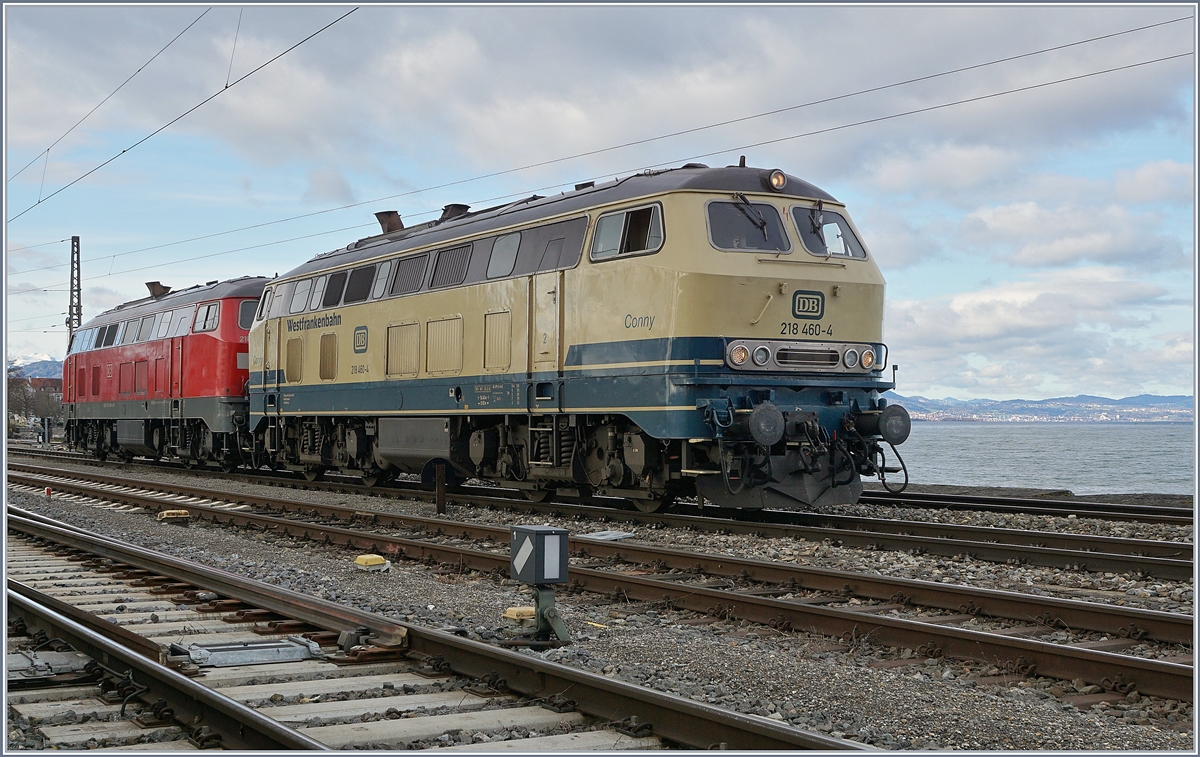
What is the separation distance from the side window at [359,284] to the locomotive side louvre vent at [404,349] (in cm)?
122

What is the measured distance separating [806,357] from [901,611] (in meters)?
4.92

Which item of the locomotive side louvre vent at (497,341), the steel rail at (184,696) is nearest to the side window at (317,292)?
the locomotive side louvre vent at (497,341)

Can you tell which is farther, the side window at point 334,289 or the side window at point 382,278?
the side window at point 334,289

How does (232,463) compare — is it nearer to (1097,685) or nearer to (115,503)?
(115,503)

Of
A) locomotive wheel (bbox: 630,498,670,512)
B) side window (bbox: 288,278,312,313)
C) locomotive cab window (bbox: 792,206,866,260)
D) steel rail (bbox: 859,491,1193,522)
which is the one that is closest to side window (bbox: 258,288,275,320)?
side window (bbox: 288,278,312,313)

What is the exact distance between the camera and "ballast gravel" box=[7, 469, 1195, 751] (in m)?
5.24

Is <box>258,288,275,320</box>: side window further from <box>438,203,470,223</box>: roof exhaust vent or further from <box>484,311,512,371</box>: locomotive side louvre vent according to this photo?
<box>484,311,512,371</box>: locomotive side louvre vent

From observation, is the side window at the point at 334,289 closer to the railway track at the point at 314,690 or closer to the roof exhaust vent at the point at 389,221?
the roof exhaust vent at the point at 389,221

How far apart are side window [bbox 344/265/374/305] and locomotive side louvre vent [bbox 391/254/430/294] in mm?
880

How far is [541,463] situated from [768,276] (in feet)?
13.4

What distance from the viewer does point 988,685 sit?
615 cm

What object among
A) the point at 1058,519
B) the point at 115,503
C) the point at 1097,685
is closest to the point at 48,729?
the point at 1097,685

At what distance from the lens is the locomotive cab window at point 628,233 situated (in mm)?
12414

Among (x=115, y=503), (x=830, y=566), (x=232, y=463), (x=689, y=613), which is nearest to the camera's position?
(x=689, y=613)
